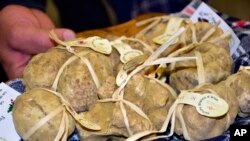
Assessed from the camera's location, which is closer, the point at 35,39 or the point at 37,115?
the point at 37,115

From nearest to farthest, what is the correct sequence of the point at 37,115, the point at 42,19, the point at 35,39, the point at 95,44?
the point at 37,115
the point at 95,44
the point at 35,39
the point at 42,19

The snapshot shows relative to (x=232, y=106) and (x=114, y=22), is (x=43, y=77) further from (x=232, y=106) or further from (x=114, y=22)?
(x=114, y=22)

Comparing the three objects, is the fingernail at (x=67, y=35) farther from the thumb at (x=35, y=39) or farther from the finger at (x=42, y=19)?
the finger at (x=42, y=19)

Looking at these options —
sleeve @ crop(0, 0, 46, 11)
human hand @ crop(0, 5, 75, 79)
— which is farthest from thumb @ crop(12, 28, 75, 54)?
sleeve @ crop(0, 0, 46, 11)

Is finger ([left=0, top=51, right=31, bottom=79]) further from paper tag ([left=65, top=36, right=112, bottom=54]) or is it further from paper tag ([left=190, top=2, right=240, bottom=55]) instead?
paper tag ([left=190, top=2, right=240, bottom=55])

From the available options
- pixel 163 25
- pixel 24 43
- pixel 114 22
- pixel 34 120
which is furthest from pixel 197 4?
pixel 114 22

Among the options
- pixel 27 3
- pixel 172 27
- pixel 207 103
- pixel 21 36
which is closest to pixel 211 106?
pixel 207 103

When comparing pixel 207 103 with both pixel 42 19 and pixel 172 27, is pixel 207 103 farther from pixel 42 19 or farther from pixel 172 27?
pixel 42 19

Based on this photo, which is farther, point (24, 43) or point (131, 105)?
point (24, 43)
